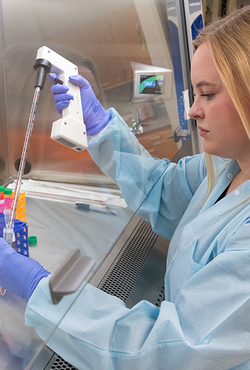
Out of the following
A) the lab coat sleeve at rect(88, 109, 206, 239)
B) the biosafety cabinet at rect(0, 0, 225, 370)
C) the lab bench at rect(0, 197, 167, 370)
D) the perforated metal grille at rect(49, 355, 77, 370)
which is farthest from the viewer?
the lab coat sleeve at rect(88, 109, 206, 239)

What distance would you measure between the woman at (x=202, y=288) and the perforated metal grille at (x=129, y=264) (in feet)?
0.53

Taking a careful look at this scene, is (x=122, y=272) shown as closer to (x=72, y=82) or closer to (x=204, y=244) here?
(x=204, y=244)

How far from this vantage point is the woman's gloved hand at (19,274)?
26.8 inches

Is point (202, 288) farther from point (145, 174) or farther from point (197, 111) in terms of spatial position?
point (145, 174)

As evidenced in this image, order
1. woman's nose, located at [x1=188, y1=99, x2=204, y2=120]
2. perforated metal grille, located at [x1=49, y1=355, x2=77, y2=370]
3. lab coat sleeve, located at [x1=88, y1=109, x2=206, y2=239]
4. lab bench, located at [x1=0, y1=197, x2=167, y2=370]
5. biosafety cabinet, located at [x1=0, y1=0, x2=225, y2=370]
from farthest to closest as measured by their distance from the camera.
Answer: lab coat sleeve, located at [x1=88, y1=109, x2=206, y2=239] < biosafety cabinet, located at [x1=0, y1=0, x2=225, y2=370] < woman's nose, located at [x1=188, y1=99, x2=204, y2=120] < perforated metal grille, located at [x1=49, y1=355, x2=77, y2=370] < lab bench, located at [x1=0, y1=197, x2=167, y2=370]

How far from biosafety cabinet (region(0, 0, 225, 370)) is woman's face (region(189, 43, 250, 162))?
16.8 inches

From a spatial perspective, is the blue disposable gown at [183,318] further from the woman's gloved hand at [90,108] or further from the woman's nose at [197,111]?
the woman's gloved hand at [90,108]

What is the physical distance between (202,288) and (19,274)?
1.41 feet

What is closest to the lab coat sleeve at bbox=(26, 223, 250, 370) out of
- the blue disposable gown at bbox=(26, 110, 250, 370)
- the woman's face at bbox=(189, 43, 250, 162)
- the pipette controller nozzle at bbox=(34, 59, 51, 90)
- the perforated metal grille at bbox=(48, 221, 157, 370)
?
the blue disposable gown at bbox=(26, 110, 250, 370)

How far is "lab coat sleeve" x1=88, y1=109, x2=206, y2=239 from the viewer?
1.21 m

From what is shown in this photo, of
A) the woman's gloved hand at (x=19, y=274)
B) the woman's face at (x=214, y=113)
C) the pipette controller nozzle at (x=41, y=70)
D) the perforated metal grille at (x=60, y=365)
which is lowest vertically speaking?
the perforated metal grille at (x=60, y=365)

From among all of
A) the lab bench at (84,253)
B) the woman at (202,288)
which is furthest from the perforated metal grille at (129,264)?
the woman at (202,288)

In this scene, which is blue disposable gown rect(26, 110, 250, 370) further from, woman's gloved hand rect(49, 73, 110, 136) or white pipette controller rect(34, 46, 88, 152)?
woman's gloved hand rect(49, 73, 110, 136)

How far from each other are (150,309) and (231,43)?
736mm
